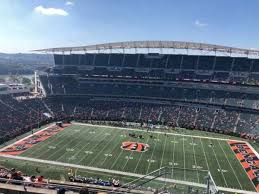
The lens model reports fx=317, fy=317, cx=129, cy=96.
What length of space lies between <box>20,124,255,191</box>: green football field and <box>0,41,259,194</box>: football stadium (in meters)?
0.15

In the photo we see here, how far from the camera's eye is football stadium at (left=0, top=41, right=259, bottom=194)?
1608 inches

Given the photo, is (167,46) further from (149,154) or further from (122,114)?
(149,154)

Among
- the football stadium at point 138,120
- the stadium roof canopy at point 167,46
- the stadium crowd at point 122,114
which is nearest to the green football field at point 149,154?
the football stadium at point 138,120

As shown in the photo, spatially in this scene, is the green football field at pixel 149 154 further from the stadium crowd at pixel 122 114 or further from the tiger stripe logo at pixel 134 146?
the stadium crowd at pixel 122 114

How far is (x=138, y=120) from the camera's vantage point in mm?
71938

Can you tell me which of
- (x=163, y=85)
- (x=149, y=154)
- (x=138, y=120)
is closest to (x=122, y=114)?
(x=138, y=120)

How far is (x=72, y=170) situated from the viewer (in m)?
41.2

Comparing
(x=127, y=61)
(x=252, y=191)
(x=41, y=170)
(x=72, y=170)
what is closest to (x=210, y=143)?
(x=252, y=191)

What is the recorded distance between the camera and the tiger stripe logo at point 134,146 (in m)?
50.7

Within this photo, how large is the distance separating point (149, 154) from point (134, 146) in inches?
184

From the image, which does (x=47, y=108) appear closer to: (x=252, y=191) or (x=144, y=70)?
(x=144, y=70)

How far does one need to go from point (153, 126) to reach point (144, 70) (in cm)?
3164

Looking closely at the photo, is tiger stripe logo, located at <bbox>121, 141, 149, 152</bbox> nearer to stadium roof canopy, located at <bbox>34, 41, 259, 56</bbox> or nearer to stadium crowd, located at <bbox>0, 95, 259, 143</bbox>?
stadium crowd, located at <bbox>0, 95, 259, 143</bbox>

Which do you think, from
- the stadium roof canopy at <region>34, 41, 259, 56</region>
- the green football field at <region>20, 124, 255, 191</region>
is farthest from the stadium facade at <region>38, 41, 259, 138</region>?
the green football field at <region>20, 124, 255, 191</region>
